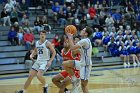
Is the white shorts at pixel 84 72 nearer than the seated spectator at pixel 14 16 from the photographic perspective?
Yes

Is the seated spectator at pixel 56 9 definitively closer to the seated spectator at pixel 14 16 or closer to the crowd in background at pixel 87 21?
the crowd in background at pixel 87 21

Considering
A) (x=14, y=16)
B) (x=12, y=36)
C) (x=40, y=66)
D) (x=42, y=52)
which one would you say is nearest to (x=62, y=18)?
(x=14, y=16)

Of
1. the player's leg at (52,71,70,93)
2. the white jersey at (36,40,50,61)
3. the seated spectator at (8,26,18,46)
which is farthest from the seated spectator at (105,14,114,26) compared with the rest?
the player's leg at (52,71,70,93)

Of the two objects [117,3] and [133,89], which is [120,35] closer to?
[117,3]

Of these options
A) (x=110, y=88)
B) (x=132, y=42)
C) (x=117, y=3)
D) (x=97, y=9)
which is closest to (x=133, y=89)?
(x=110, y=88)

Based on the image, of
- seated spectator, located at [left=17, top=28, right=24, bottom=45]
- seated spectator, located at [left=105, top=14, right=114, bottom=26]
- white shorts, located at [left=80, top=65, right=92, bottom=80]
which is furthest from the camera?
seated spectator, located at [left=105, top=14, right=114, bottom=26]

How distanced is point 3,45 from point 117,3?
13.8m

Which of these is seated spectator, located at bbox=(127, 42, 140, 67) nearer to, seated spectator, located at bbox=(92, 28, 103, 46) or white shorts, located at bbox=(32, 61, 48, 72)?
seated spectator, located at bbox=(92, 28, 103, 46)

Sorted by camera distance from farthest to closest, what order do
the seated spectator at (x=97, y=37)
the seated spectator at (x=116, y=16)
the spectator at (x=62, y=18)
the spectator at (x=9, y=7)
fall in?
the seated spectator at (x=116, y=16) → the spectator at (x=62, y=18) → the seated spectator at (x=97, y=37) → the spectator at (x=9, y=7)

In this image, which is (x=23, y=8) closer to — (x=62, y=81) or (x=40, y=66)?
(x=40, y=66)

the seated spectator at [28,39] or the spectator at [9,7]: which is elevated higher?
the spectator at [9,7]

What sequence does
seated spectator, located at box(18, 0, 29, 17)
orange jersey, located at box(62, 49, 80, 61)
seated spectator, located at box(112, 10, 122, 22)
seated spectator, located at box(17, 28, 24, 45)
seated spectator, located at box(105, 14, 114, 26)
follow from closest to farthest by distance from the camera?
orange jersey, located at box(62, 49, 80, 61) < seated spectator, located at box(17, 28, 24, 45) < seated spectator, located at box(18, 0, 29, 17) < seated spectator, located at box(105, 14, 114, 26) < seated spectator, located at box(112, 10, 122, 22)

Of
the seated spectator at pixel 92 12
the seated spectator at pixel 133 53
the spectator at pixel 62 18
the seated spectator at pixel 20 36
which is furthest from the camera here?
the seated spectator at pixel 92 12

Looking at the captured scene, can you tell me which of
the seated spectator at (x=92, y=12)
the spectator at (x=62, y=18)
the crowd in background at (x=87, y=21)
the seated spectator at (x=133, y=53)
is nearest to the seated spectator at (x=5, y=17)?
the crowd in background at (x=87, y=21)
